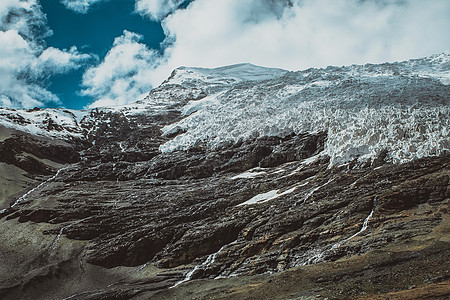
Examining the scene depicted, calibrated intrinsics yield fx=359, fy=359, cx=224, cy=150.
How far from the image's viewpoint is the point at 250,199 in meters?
60.8

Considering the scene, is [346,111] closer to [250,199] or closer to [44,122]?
[250,199]

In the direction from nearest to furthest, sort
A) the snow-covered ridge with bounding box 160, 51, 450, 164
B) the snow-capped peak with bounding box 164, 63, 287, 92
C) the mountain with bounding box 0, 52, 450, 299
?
the mountain with bounding box 0, 52, 450, 299, the snow-covered ridge with bounding box 160, 51, 450, 164, the snow-capped peak with bounding box 164, 63, 287, 92

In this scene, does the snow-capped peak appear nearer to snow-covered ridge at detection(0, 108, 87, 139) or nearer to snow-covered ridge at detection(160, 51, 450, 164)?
snow-covered ridge at detection(160, 51, 450, 164)

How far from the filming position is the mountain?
118 ft

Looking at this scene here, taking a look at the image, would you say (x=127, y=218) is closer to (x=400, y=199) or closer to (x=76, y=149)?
(x=400, y=199)

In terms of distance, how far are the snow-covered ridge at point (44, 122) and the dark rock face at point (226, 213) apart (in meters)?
20.3

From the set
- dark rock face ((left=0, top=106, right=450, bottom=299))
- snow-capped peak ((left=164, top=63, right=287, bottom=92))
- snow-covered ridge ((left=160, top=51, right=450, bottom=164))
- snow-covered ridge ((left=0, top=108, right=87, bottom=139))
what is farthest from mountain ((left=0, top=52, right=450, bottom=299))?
snow-capped peak ((left=164, top=63, right=287, bottom=92))

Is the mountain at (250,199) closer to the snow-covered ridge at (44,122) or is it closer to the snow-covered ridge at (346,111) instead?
the snow-covered ridge at (346,111)

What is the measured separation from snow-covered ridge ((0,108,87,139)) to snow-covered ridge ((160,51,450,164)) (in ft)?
98.5

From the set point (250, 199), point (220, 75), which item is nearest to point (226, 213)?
point (250, 199)

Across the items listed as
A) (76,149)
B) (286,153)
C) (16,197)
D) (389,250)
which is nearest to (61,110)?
(76,149)

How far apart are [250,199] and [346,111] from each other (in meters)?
32.0

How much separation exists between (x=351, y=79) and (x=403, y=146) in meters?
44.9

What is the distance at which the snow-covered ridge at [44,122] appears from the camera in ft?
338
